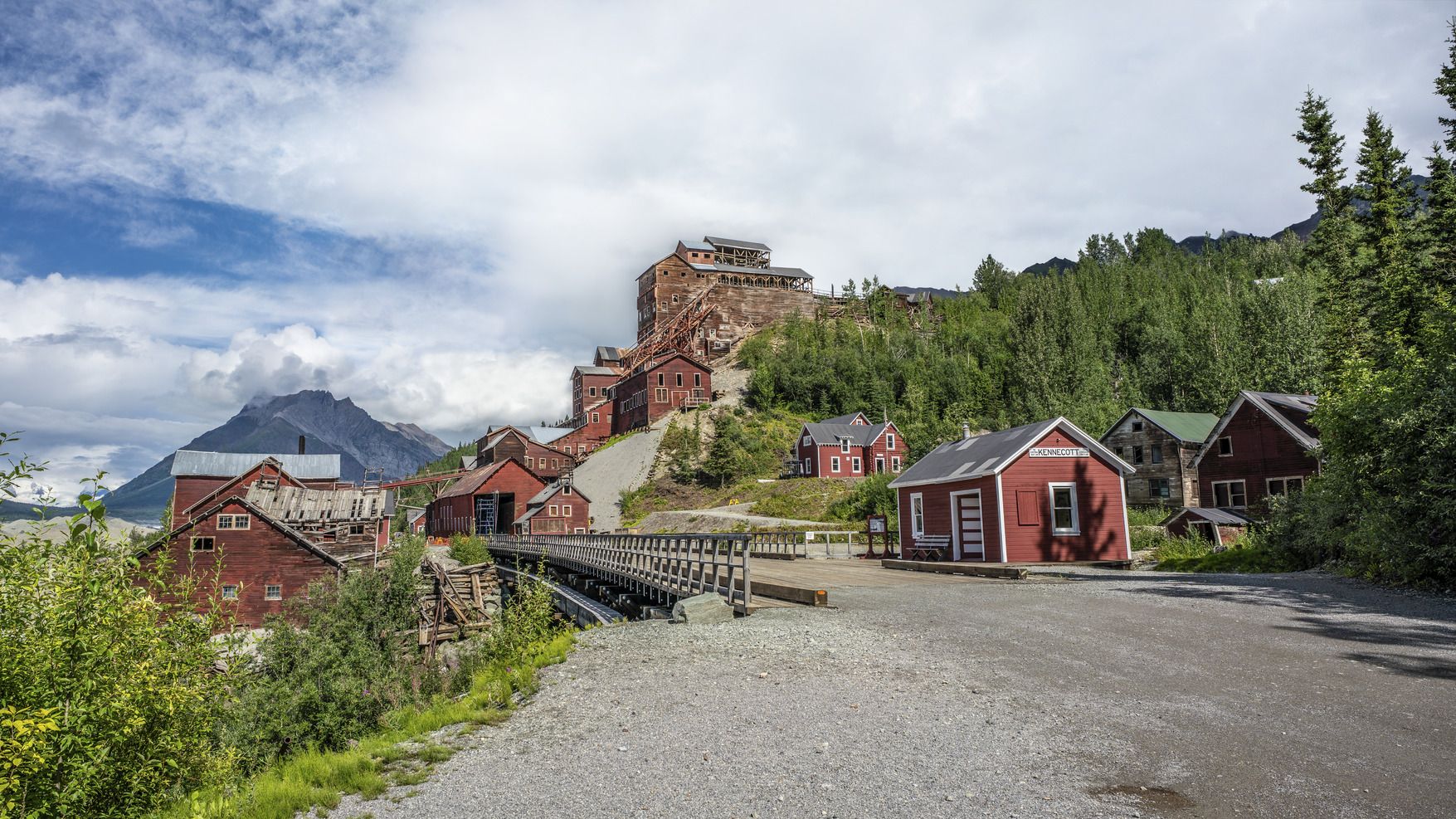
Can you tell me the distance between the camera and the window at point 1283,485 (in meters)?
34.2

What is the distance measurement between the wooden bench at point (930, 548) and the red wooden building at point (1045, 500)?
601mm

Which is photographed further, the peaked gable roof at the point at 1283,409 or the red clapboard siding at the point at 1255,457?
the red clapboard siding at the point at 1255,457

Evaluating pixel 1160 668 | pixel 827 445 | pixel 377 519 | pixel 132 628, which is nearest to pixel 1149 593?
pixel 1160 668

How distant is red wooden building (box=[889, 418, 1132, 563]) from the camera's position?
27797mm

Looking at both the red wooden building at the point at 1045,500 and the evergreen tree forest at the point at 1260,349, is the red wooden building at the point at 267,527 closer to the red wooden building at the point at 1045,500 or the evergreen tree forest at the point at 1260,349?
the red wooden building at the point at 1045,500

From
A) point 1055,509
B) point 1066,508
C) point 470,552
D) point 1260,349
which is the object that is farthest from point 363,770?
point 1260,349

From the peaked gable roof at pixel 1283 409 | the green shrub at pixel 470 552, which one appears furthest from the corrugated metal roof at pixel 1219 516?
the green shrub at pixel 470 552

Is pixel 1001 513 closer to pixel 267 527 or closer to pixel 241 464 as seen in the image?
pixel 267 527

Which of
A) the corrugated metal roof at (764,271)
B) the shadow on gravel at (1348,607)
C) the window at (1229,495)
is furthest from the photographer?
the corrugated metal roof at (764,271)

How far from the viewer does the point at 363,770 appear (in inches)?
301

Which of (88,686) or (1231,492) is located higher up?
(1231,492)

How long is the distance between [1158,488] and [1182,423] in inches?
182

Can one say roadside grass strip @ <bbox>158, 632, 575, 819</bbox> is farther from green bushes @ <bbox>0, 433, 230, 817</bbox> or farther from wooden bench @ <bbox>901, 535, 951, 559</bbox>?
wooden bench @ <bbox>901, 535, 951, 559</bbox>

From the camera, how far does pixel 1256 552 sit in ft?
78.2
